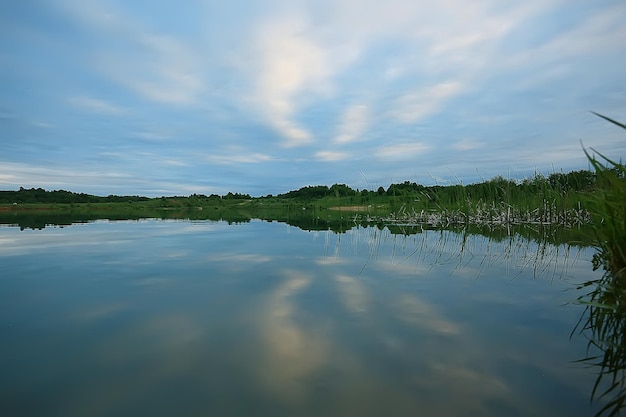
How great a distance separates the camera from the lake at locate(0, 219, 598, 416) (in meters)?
1.84

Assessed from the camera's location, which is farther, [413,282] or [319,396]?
[413,282]

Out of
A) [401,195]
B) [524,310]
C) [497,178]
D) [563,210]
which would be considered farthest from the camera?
[401,195]

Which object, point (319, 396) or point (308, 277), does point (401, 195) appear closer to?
point (308, 277)

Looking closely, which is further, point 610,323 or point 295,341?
point 610,323

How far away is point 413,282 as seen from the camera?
14.8ft

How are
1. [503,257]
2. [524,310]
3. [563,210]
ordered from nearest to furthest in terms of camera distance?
[524,310], [503,257], [563,210]

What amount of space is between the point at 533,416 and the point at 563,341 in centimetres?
116

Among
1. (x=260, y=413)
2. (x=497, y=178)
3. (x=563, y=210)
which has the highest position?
(x=497, y=178)

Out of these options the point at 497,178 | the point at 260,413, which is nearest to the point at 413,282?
the point at 260,413

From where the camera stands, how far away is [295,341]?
2633mm

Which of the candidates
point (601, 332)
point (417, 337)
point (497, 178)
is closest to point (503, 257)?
point (601, 332)

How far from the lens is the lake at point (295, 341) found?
72.3 inches

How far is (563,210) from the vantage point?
1242 centimetres

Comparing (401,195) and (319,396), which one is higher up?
(401,195)
